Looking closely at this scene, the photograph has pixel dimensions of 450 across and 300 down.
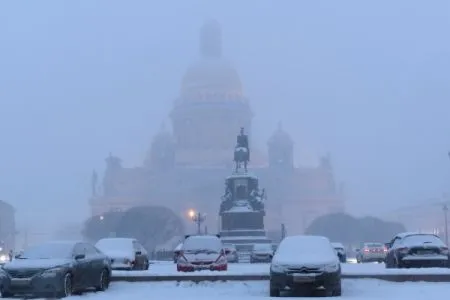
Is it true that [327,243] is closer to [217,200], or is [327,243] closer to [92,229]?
[92,229]

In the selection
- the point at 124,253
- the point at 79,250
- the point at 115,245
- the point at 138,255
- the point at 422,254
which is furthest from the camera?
the point at 138,255

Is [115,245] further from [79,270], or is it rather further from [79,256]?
[79,256]

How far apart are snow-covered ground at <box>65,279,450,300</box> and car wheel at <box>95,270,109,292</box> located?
19cm

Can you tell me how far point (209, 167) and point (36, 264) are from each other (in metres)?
145

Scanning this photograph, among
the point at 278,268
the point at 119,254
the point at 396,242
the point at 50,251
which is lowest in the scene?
the point at 278,268

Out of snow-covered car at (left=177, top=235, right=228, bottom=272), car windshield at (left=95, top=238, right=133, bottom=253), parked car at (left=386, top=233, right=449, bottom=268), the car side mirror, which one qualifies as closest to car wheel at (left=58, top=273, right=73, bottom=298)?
the car side mirror

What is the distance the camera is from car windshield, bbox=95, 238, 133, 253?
31.0 metres

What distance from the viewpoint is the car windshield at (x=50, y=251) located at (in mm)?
20875

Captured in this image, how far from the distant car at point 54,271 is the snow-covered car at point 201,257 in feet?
21.0

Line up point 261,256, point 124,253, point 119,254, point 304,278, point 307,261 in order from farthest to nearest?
point 261,256
point 124,253
point 119,254
point 307,261
point 304,278

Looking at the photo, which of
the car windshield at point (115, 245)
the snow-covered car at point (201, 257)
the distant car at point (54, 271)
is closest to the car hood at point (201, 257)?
the snow-covered car at point (201, 257)

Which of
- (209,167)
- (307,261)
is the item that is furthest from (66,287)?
(209,167)

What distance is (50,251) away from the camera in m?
21.2

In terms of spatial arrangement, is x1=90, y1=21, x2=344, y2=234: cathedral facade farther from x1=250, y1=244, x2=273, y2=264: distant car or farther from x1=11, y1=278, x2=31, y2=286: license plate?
x1=11, y1=278, x2=31, y2=286: license plate
